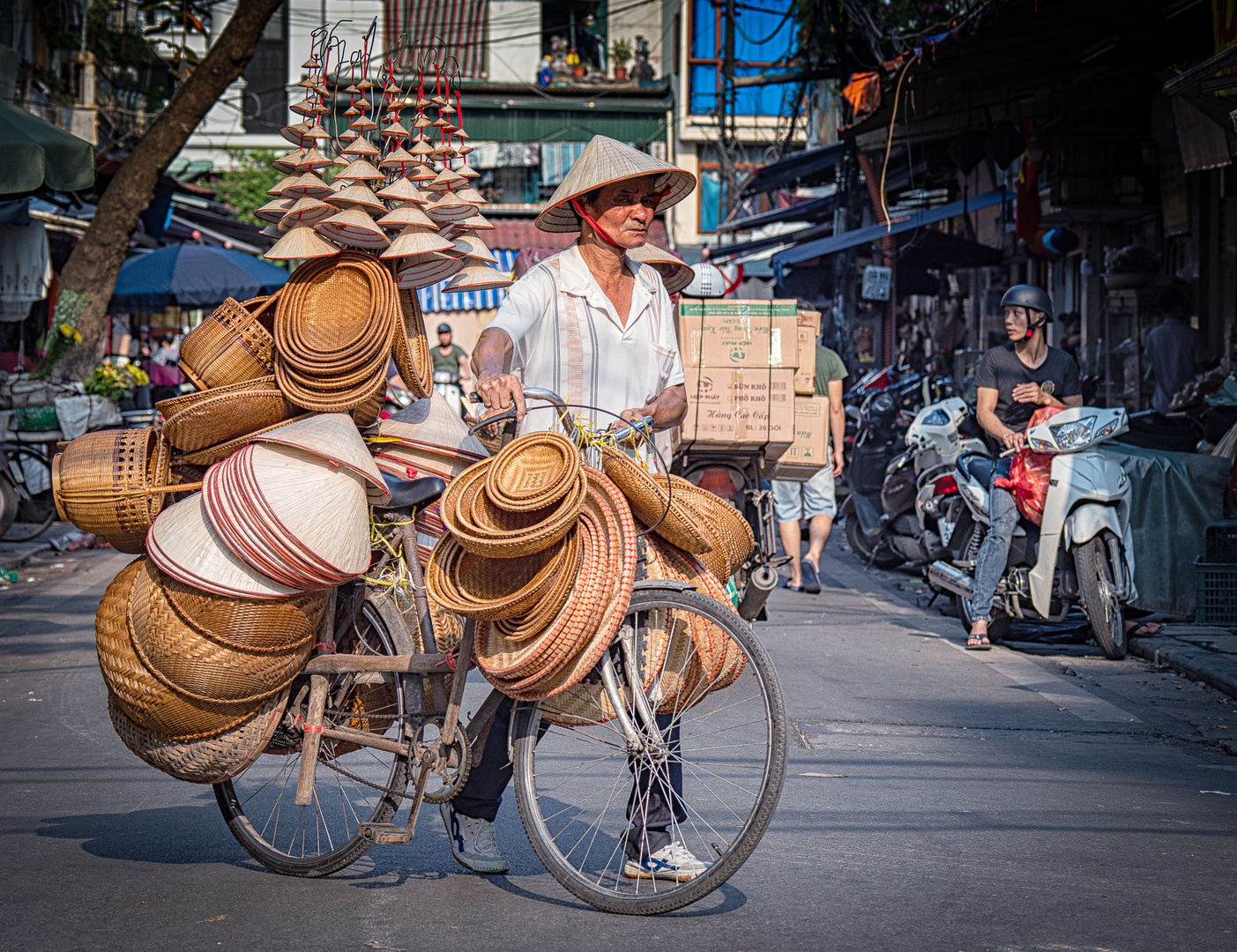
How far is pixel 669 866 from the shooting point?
156 inches

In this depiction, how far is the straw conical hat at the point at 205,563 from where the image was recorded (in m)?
3.95

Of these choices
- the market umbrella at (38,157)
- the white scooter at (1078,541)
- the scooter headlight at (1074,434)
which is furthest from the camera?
the market umbrella at (38,157)

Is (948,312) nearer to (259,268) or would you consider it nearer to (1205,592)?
(259,268)

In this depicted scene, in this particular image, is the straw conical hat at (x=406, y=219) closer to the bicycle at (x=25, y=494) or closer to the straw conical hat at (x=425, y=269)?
the straw conical hat at (x=425, y=269)

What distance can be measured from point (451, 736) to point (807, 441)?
592cm

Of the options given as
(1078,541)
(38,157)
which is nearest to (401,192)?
(1078,541)

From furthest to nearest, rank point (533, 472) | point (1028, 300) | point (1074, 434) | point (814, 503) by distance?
point (814, 503) → point (1028, 300) → point (1074, 434) → point (533, 472)

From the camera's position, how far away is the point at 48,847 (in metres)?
4.57

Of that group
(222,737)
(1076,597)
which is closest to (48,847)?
(222,737)

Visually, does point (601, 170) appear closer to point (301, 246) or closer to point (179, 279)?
point (301, 246)

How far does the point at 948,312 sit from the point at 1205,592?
39.6ft

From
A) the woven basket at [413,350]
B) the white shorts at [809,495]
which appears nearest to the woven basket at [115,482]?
the woven basket at [413,350]

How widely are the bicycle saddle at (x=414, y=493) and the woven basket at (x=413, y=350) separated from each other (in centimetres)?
33

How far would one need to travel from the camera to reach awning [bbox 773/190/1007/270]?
52.5ft
